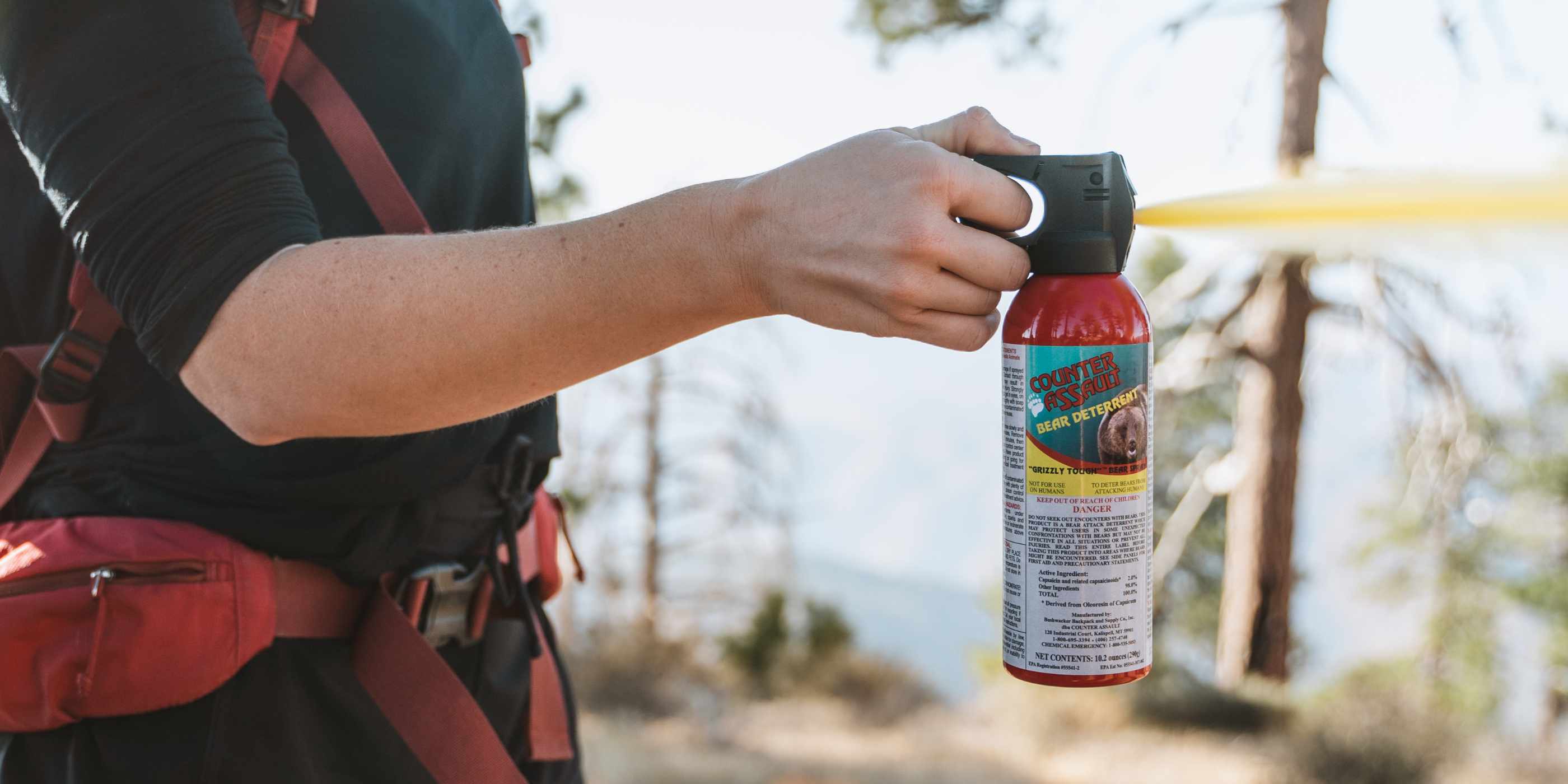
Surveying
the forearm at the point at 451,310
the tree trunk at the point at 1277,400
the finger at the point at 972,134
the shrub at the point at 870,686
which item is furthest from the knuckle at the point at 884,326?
the shrub at the point at 870,686

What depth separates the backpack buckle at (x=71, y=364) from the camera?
1.18m

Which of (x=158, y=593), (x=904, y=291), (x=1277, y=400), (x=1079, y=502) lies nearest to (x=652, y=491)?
(x=1277, y=400)

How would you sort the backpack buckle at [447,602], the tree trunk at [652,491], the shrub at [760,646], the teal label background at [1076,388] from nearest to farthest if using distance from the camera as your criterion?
1. the teal label background at [1076,388]
2. the backpack buckle at [447,602]
3. the tree trunk at [652,491]
4. the shrub at [760,646]

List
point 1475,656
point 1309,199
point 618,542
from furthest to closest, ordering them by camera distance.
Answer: point 1475,656 → point 618,542 → point 1309,199

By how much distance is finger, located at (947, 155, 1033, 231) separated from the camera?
98cm

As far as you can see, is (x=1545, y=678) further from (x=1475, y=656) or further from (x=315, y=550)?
(x=315, y=550)

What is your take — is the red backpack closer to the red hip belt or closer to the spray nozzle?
the red hip belt

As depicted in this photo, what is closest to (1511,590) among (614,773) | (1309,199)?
(614,773)

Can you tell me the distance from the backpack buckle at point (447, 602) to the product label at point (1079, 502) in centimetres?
72

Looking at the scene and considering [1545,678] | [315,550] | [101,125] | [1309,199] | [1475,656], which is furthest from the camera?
[1545,678]

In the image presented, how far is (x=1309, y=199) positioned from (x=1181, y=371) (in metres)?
8.74

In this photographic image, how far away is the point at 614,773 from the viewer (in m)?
9.56

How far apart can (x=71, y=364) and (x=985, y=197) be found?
917 millimetres

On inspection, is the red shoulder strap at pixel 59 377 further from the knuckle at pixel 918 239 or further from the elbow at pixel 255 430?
the knuckle at pixel 918 239
